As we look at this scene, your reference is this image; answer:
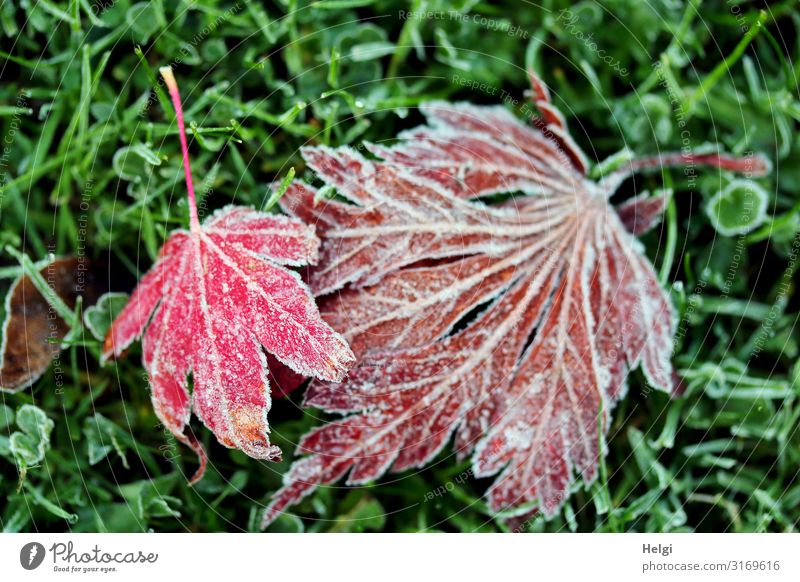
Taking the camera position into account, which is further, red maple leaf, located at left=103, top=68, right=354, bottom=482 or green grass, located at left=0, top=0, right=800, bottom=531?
green grass, located at left=0, top=0, right=800, bottom=531

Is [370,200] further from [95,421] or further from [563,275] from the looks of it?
[95,421]

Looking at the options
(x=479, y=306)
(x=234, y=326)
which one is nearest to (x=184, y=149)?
(x=234, y=326)
